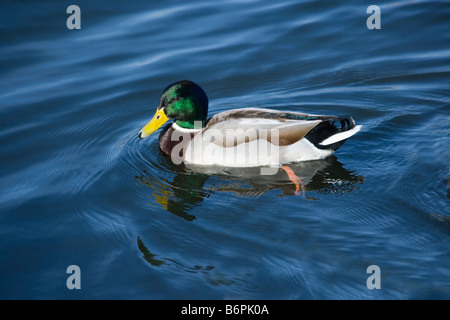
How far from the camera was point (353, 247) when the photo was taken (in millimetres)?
4867

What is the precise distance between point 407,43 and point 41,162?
6.18m

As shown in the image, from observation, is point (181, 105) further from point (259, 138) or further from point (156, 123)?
point (259, 138)

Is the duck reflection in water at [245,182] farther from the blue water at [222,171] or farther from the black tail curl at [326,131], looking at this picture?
the black tail curl at [326,131]

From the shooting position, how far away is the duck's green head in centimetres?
679

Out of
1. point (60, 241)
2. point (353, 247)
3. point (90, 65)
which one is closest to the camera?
point (353, 247)

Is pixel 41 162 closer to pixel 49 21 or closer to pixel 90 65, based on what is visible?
pixel 90 65

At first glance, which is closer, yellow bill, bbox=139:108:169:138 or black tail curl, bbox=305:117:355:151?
black tail curl, bbox=305:117:355:151

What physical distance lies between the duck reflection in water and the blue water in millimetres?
25

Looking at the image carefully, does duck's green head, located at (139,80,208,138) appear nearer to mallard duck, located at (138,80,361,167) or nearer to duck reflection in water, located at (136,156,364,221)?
mallard duck, located at (138,80,361,167)

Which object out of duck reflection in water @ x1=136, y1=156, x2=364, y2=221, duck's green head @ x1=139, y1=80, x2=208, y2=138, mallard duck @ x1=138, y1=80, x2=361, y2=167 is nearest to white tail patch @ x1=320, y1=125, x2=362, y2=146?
mallard duck @ x1=138, y1=80, x2=361, y2=167

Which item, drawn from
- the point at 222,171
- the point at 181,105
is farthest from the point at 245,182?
the point at 181,105

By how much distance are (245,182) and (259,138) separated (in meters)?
0.54

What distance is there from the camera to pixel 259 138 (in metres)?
6.39

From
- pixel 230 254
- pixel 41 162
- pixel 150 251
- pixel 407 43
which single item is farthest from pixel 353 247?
pixel 407 43
